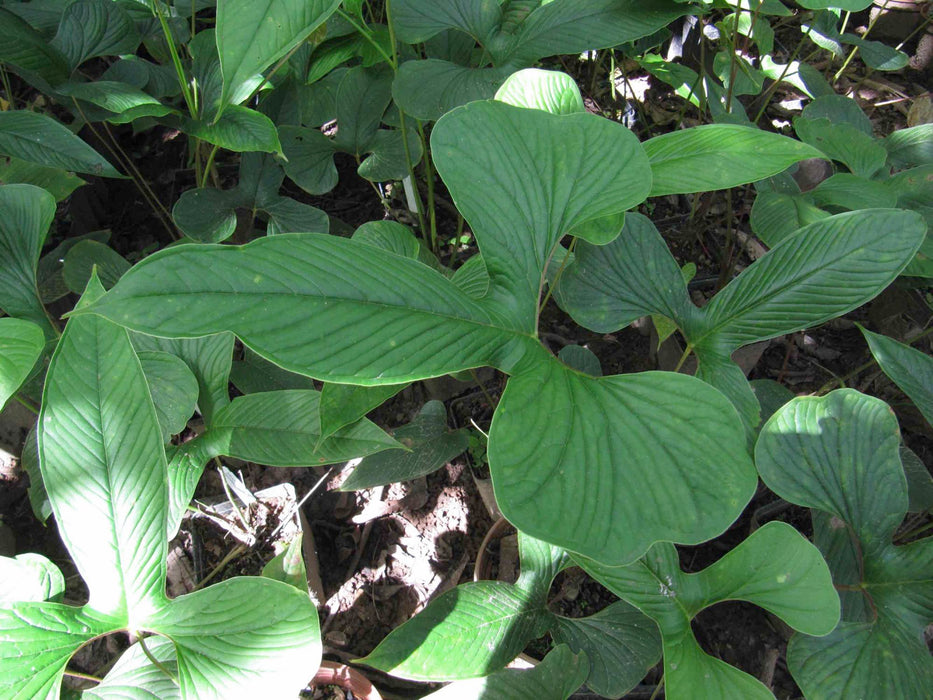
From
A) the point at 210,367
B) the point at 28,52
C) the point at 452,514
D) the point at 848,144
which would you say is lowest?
the point at 452,514

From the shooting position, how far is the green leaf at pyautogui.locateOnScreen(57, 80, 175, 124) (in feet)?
3.79

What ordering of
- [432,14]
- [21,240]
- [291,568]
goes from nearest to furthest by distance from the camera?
[291,568] < [21,240] < [432,14]

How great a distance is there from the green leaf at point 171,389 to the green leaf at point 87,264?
0.40 metres

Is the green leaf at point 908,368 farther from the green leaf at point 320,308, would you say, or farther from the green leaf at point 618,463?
the green leaf at point 320,308

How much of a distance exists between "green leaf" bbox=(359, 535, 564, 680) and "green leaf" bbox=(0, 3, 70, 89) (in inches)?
51.1

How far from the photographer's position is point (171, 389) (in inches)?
36.6

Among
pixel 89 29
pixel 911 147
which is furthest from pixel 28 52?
pixel 911 147

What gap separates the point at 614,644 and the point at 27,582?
82 cm

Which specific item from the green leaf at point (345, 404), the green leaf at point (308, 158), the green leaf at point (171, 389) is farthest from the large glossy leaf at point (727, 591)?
the green leaf at point (308, 158)

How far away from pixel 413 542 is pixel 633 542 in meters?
0.83

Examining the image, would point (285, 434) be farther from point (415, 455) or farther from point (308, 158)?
point (308, 158)

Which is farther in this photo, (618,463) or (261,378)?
(261,378)

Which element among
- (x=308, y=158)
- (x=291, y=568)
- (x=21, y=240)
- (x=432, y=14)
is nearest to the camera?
(x=291, y=568)

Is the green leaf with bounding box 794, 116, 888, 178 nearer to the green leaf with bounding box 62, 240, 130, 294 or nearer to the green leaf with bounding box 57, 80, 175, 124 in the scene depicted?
the green leaf with bounding box 57, 80, 175, 124
